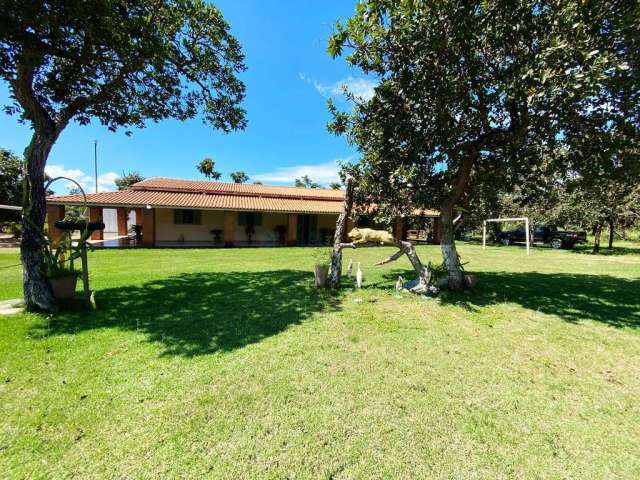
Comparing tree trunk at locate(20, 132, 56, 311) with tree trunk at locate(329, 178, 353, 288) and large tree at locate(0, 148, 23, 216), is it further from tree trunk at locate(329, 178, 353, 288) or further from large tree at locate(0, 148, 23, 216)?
large tree at locate(0, 148, 23, 216)

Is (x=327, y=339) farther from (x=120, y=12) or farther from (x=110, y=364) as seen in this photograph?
(x=120, y=12)

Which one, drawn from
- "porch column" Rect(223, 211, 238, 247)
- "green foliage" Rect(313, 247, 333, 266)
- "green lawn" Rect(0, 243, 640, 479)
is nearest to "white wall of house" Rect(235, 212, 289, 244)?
"porch column" Rect(223, 211, 238, 247)

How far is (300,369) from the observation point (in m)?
3.39

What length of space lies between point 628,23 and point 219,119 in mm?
8776

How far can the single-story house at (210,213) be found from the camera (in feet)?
53.8

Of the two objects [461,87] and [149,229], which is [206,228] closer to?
[149,229]

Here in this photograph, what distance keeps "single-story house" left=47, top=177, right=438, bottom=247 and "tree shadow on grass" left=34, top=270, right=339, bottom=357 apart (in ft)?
34.1

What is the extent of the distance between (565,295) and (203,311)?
8385 millimetres

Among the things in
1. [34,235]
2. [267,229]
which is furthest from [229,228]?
[34,235]

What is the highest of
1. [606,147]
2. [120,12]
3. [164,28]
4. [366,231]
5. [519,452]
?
[164,28]

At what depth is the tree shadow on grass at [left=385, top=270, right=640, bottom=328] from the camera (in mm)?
5660

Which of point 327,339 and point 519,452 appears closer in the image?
point 519,452

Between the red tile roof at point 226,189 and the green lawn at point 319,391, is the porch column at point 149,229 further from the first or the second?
the green lawn at point 319,391

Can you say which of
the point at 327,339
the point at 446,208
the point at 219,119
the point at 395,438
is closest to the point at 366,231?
the point at 446,208
